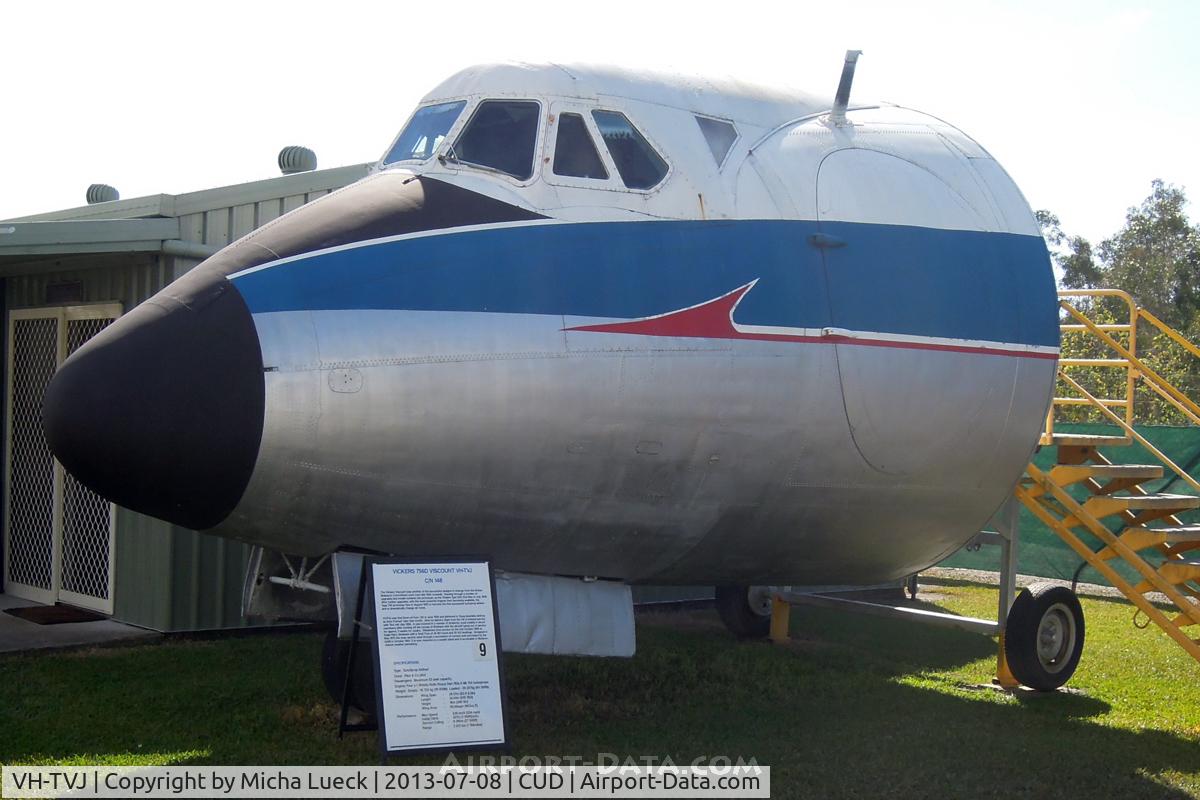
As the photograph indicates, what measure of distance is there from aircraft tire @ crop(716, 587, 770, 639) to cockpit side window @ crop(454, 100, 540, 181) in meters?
6.91

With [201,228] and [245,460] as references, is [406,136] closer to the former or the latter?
[245,460]

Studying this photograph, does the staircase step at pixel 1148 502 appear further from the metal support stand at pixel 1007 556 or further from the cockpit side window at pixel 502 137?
the cockpit side window at pixel 502 137

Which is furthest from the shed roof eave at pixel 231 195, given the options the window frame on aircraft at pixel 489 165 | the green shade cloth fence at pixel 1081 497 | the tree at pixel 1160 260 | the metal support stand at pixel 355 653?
the tree at pixel 1160 260

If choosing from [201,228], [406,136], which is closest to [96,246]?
[201,228]

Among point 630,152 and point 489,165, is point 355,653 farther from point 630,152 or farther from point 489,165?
point 630,152

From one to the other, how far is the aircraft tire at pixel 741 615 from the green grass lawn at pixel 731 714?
45cm

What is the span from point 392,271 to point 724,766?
3.71 m

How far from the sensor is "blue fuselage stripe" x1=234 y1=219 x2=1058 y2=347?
265 inches

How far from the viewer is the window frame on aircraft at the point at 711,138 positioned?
26.4ft

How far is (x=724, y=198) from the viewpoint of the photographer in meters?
7.86

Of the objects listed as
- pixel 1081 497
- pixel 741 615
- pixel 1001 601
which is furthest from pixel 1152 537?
pixel 1081 497

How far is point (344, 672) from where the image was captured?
8.64m

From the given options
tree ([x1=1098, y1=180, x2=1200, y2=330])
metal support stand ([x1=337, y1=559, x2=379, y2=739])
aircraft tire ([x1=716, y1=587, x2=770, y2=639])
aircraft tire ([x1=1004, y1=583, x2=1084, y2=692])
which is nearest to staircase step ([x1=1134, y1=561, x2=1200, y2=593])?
aircraft tire ([x1=1004, y1=583, x2=1084, y2=692])

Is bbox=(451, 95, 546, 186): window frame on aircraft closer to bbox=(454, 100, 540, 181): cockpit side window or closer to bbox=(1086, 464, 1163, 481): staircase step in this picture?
bbox=(454, 100, 540, 181): cockpit side window
